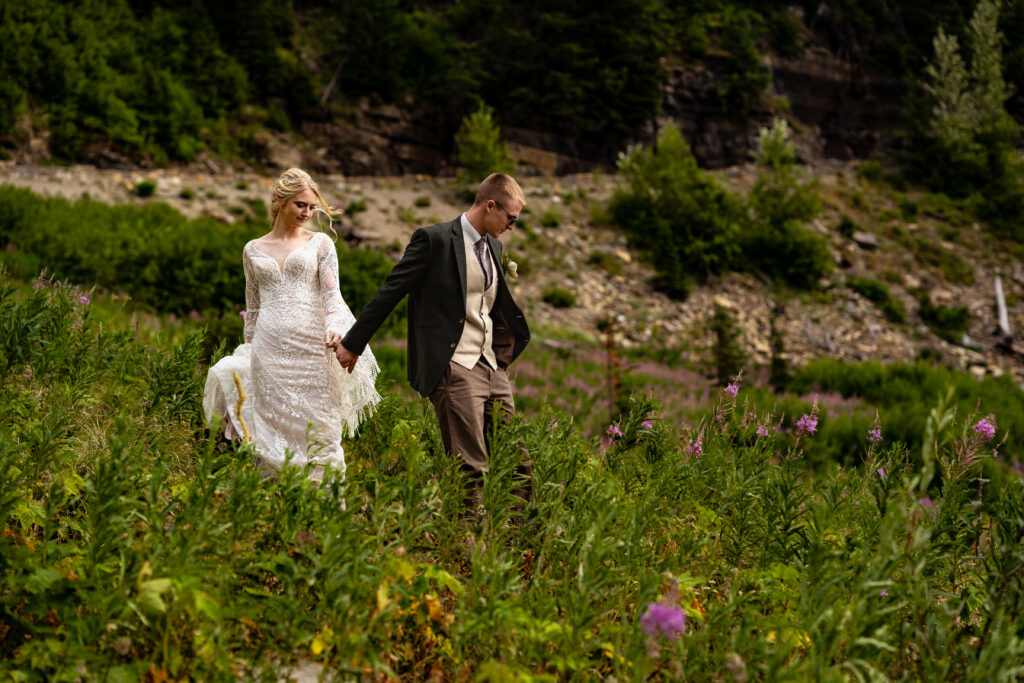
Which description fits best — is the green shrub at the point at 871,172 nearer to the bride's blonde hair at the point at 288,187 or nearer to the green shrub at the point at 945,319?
the green shrub at the point at 945,319

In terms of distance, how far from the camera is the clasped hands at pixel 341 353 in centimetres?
359

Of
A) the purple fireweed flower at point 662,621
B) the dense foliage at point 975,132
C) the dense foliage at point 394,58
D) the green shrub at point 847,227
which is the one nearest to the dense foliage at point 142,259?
the purple fireweed flower at point 662,621

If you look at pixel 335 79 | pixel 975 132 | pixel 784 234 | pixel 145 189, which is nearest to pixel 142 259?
pixel 145 189

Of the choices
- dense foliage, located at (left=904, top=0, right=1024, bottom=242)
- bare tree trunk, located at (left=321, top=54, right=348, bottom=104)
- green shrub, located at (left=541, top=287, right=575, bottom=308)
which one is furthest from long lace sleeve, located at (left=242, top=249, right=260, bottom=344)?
bare tree trunk, located at (left=321, top=54, right=348, bottom=104)

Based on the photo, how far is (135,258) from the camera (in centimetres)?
1283

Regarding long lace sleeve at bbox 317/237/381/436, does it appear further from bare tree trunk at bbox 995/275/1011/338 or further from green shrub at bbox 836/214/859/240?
green shrub at bbox 836/214/859/240

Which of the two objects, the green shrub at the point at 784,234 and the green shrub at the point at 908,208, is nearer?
the green shrub at the point at 784,234

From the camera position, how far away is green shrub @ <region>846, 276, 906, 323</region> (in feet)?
69.9

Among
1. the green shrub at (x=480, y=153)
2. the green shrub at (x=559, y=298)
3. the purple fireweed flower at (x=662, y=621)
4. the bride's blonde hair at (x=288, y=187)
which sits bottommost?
the green shrub at (x=559, y=298)

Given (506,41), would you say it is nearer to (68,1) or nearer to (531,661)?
(68,1)

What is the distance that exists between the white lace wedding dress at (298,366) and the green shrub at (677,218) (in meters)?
16.9

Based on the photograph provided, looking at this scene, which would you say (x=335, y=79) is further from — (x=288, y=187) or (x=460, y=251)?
(x=460, y=251)

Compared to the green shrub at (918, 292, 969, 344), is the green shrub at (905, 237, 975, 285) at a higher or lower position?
higher

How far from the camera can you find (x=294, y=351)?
12.5 ft
